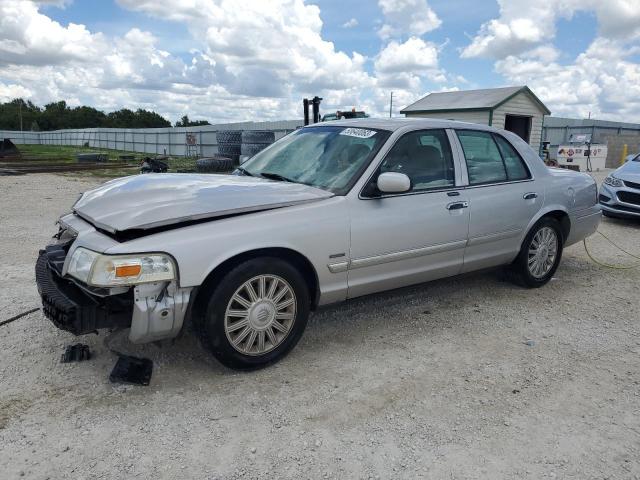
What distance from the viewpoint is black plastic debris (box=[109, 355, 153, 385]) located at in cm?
316

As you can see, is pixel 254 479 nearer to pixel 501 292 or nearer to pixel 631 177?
pixel 501 292

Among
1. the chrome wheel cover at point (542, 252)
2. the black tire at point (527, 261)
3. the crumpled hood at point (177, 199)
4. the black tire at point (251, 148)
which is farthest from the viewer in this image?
the black tire at point (251, 148)

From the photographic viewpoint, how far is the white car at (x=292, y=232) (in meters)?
2.93

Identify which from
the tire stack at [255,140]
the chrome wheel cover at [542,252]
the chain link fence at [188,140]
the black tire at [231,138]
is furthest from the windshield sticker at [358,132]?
the black tire at [231,138]

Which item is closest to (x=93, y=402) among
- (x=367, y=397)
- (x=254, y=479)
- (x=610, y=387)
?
(x=254, y=479)

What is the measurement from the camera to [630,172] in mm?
9148

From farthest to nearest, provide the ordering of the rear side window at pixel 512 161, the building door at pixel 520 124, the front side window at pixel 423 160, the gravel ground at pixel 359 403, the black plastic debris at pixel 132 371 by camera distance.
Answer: the building door at pixel 520 124 < the rear side window at pixel 512 161 < the front side window at pixel 423 160 < the black plastic debris at pixel 132 371 < the gravel ground at pixel 359 403

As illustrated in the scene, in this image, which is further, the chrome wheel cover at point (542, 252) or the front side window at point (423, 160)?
the chrome wheel cover at point (542, 252)

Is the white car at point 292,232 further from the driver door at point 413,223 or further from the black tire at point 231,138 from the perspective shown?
the black tire at point 231,138

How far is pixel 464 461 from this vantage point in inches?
99.9

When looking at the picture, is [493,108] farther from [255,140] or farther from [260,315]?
[260,315]

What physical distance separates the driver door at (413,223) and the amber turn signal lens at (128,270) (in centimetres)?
149

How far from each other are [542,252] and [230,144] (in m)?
20.8

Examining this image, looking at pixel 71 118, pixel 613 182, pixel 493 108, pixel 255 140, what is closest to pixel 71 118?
pixel 71 118
